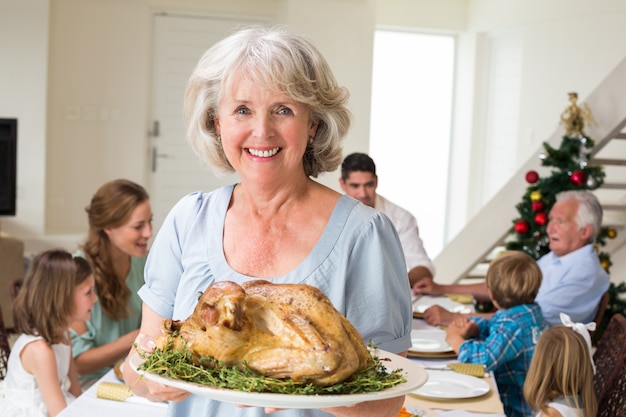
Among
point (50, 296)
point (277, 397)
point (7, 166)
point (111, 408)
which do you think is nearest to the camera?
point (277, 397)

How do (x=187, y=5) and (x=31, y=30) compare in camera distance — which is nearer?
(x=31, y=30)

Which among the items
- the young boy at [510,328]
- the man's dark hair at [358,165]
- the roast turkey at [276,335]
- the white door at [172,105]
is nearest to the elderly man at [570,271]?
the man's dark hair at [358,165]

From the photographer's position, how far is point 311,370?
→ 1.04 m

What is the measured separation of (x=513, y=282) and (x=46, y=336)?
5.43 ft

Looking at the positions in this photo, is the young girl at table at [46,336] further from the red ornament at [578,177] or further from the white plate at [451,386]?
the red ornament at [578,177]

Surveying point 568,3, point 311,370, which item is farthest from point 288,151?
point 568,3

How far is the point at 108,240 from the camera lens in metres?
3.42

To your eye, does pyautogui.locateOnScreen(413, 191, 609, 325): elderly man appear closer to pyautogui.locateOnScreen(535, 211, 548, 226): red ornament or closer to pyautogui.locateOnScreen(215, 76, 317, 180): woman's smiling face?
pyautogui.locateOnScreen(535, 211, 548, 226): red ornament

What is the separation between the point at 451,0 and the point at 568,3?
70.2 inches

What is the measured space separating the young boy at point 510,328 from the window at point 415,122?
6.55 metres

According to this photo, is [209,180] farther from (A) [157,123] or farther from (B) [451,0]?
(B) [451,0]

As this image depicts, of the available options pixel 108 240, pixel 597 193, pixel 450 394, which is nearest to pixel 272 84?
pixel 450 394

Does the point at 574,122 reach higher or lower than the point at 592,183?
higher

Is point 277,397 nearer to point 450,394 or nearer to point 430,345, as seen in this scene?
point 450,394
